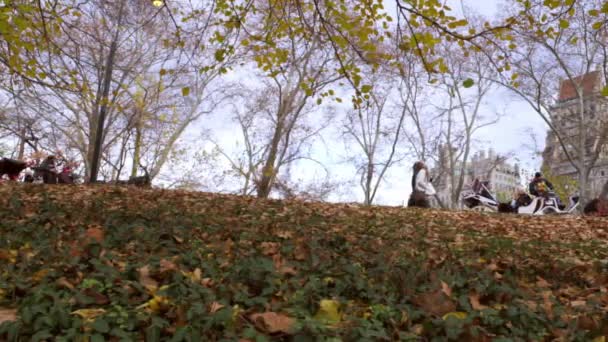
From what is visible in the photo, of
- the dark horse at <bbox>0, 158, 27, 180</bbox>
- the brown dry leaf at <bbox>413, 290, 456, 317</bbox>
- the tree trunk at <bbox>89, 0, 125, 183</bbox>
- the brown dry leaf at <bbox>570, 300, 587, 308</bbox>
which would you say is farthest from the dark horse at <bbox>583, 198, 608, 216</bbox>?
the dark horse at <bbox>0, 158, 27, 180</bbox>

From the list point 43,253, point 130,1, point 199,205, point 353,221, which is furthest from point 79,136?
point 43,253

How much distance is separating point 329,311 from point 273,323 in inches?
18.5

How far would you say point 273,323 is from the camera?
2.31m

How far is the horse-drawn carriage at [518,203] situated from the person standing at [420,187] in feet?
7.10

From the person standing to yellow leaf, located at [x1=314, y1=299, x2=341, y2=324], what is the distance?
10.3m

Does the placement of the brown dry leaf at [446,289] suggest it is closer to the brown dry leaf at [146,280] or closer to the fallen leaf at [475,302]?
the fallen leaf at [475,302]

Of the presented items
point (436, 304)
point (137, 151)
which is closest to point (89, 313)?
point (436, 304)

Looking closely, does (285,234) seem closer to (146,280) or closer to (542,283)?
(146,280)

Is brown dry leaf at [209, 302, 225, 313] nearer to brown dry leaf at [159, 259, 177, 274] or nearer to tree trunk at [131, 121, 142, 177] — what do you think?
brown dry leaf at [159, 259, 177, 274]

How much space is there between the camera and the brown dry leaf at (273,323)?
7.47 ft

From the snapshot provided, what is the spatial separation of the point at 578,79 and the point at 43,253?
20398 millimetres

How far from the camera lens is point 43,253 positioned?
381cm

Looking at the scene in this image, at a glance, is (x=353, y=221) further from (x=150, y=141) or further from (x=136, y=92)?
(x=150, y=141)

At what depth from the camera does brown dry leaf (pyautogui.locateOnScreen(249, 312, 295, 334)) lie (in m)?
2.28
